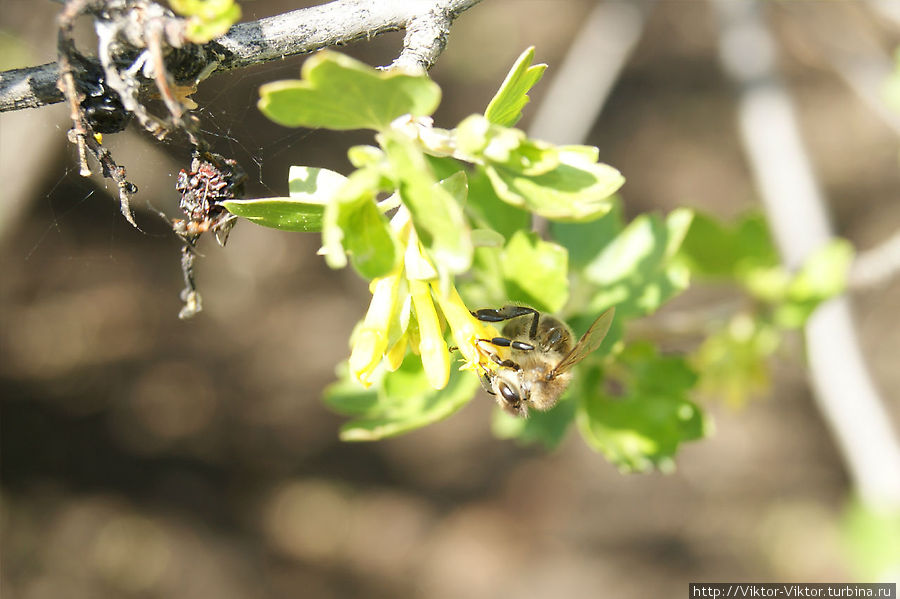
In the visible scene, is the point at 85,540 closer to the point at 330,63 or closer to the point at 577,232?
the point at 577,232

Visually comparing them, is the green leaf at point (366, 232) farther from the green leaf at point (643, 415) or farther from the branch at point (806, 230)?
the branch at point (806, 230)

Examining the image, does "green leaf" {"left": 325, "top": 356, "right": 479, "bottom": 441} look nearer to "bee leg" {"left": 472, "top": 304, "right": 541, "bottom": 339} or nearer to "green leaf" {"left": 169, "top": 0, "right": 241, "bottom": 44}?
"bee leg" {"left": 472, "top": 304, "right": 541, "bottom": 339}

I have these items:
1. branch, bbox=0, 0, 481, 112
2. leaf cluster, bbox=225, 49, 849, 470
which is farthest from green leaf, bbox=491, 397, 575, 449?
branch, bbox=0, 0, 481, 112

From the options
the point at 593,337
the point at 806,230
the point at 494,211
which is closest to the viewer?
the point at 593,337

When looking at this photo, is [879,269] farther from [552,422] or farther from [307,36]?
[307,36]

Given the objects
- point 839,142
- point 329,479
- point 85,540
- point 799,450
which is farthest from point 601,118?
point 85,540

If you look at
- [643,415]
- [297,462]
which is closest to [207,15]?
[643,415]

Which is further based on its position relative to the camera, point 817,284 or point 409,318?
point 817,284
